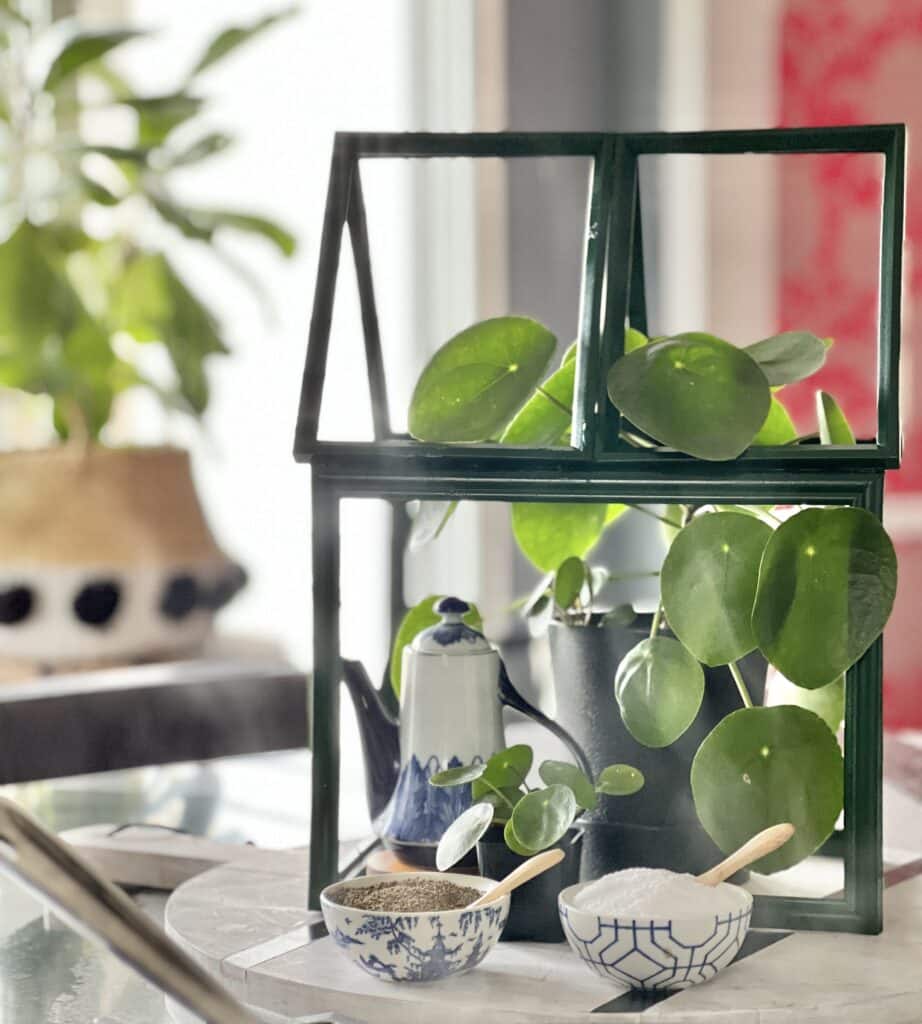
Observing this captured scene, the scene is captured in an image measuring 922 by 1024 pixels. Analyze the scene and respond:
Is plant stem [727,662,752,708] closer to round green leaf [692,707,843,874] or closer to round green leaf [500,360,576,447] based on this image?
round green leaf [692,707,843,874]

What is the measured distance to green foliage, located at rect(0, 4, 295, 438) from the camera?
2592mm

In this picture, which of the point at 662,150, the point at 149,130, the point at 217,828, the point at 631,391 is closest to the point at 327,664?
the point at 631,391

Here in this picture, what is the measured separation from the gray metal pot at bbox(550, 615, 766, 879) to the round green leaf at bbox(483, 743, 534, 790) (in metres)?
0.07

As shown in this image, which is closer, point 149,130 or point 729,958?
point 729,958

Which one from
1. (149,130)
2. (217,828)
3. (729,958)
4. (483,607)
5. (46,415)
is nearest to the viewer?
(729,958)

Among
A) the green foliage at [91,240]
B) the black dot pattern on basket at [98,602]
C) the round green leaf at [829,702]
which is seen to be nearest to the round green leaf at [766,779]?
the round green leaf at [829,702]

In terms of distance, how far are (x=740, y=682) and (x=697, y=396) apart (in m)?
0.18

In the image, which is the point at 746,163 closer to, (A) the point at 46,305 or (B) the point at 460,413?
(A) the point at 46,305

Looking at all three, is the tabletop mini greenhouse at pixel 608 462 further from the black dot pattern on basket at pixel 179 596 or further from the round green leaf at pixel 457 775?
the black dot pattern on basket at pixel 179 596

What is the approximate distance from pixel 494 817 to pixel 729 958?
0.50 feet

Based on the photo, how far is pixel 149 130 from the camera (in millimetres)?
2834

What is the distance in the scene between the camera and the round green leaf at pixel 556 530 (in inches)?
37.9

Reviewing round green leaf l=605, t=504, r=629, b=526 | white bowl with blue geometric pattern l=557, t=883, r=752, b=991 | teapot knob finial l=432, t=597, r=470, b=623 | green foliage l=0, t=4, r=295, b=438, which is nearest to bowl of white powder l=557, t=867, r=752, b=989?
white bowl with blue geometric pattern l=557, t=883, r=752, b=991

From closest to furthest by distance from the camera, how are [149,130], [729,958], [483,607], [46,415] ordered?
[729,958]
[149,130]
[46,415]
[483,607]
